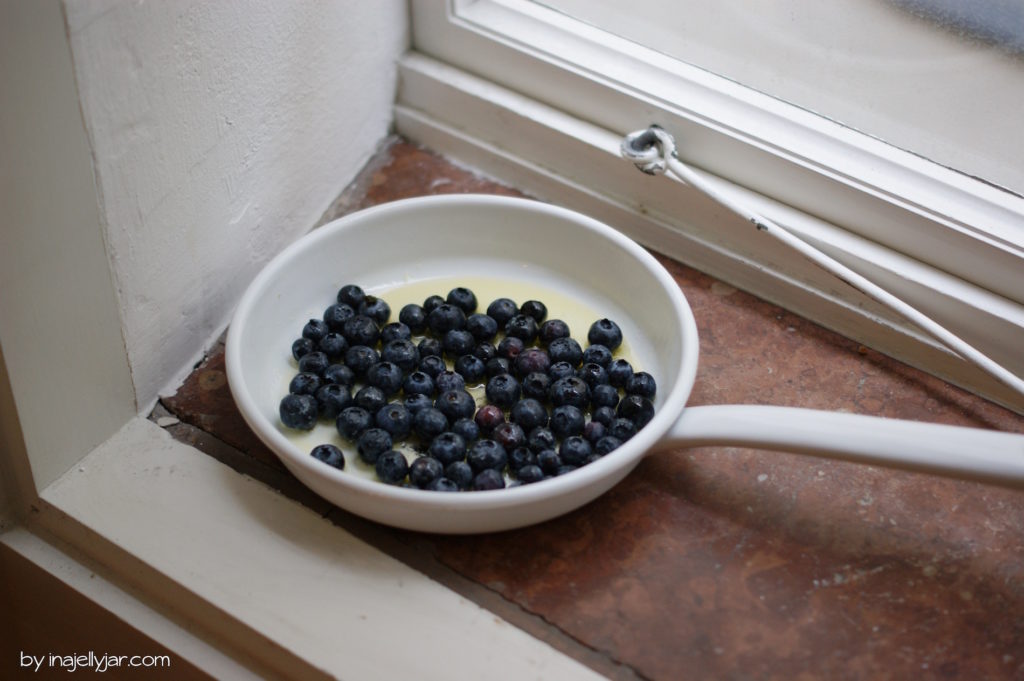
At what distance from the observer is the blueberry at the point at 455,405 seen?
47.8 inches

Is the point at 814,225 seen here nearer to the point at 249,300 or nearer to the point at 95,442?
the point at 249,300

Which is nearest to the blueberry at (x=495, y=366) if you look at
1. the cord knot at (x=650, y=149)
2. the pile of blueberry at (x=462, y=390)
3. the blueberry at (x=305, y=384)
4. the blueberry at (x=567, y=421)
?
the pile of blueberry at (x=462, y=390)

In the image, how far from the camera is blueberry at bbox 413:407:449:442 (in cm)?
119

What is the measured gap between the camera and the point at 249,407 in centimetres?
113

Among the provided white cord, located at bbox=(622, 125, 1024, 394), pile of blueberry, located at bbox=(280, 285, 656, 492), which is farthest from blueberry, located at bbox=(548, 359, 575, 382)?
white cord, located at bbox=(622, 125, 1024, 394)

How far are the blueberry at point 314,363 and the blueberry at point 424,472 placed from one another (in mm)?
210

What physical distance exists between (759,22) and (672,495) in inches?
25.6

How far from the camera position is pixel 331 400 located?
122 cm

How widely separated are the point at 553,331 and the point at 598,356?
7 cm

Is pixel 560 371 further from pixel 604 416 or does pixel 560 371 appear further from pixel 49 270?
pixel 49 270

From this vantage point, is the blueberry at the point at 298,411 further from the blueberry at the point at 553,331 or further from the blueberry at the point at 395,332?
the blueberry at the point at 553,331

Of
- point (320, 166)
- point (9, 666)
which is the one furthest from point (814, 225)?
point (9, 666)

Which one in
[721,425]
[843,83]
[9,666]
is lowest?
[9,666]

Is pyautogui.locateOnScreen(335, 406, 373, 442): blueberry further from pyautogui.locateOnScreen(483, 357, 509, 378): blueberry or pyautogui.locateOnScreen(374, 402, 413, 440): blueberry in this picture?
pyautogui.locateOnScreen(483, 357, 509, 378): blueberry
